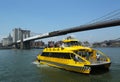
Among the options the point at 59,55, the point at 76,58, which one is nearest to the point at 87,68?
the point at 76,58

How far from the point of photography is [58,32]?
70562mm

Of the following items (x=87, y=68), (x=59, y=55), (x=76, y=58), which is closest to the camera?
(x=87, y=68)

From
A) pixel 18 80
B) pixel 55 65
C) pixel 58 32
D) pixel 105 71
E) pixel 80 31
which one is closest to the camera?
pixel 18 80

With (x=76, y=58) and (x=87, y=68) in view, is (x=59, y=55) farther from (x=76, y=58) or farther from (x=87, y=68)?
(x=87, y=68)

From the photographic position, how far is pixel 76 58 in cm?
1884

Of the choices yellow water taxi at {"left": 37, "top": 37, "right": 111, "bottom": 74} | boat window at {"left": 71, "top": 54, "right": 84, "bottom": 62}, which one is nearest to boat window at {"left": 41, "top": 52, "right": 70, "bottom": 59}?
yellow water taxi at {"left": 37, "top": 37, "right": 111, "bottom": 74}

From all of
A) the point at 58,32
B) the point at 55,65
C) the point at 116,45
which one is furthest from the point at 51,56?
the point at 116,45

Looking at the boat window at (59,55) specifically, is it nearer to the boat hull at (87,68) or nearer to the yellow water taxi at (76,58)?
the yellow water taxi at (76,58)

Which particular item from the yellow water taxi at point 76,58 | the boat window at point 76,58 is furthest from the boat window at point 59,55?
the boat window at point 76,58

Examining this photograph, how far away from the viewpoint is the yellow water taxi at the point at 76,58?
59.0 ft

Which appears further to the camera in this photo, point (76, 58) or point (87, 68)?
point (76, 58)

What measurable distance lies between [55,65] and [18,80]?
640 cm

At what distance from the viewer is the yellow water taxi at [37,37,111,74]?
17994 mm

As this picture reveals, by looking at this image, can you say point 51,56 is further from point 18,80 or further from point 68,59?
point 18,80
